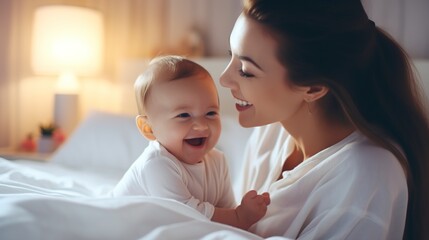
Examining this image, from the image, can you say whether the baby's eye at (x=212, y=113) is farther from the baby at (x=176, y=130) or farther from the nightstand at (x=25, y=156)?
the nightstand at (x=25, y=156)

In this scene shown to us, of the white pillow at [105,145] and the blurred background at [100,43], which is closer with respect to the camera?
the white pillow at [105,145]

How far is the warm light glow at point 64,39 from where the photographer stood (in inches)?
107

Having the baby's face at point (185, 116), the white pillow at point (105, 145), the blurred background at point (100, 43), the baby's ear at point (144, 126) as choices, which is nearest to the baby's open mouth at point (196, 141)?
the baby's face at point (185, 116)

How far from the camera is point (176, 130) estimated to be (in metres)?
1.05

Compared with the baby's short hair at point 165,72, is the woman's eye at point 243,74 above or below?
above

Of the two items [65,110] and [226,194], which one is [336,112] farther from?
[65,110]

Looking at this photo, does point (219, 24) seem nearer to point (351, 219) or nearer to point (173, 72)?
point (173, 72)

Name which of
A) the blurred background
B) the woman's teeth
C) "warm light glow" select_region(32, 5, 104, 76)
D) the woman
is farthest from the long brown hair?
"warm light glow" select_region(32, 5, 104, 76)

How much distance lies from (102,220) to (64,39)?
2.23m

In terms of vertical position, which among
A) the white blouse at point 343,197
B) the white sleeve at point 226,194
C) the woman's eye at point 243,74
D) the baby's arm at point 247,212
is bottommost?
the white sleeve at point 226,194

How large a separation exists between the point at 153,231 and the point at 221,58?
6.53 feet

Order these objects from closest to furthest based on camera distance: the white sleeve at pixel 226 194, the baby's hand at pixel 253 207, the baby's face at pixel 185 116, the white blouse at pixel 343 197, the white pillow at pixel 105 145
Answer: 1. the white blouse at pixel 343 197
2. the baby's hand at pixel 253 207
3. the baby's face at pixel 185 116
4. the white sleeve at pixel 226 194
5. the white pillow at pixel 105 145

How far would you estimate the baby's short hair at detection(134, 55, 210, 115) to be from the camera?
107 centimetres

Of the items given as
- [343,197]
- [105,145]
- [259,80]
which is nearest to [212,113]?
[259,80]
